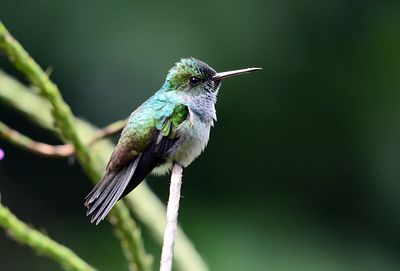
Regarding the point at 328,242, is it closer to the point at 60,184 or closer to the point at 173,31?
the point at 173,31

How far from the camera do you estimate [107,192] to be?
244 cm

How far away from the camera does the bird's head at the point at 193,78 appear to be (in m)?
2.97

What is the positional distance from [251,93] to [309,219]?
134 centimetres

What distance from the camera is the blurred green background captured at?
25.8 ft

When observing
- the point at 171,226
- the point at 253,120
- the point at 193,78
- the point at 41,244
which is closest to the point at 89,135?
the point at 193,78

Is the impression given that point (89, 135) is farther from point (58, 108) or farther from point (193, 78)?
point (58, 108)

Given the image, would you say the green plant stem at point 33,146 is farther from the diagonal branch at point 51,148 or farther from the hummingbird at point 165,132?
the hummingbird at point 165,132

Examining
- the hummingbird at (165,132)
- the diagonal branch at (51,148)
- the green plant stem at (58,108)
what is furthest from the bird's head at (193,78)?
the green plant stem at (58,108)

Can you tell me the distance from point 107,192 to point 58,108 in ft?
1.12

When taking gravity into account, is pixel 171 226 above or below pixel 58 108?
below

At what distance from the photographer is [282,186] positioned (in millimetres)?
8633

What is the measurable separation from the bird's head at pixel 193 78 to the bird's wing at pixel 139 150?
123 millimetres

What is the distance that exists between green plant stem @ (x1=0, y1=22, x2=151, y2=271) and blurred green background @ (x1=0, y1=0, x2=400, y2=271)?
4.68m

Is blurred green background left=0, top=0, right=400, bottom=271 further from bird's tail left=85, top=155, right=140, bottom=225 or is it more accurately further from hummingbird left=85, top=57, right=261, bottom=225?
bird's tail left=85, top=155, right=140, bottom=225
